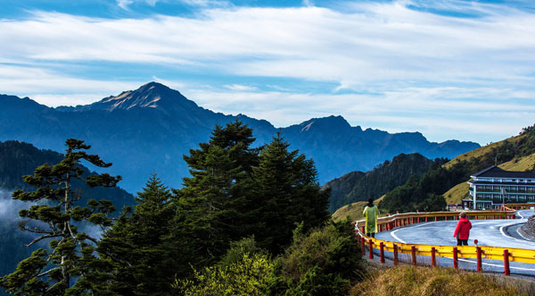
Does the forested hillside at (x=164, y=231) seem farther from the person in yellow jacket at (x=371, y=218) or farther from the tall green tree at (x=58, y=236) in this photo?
the person in yellow jacket at (x=371, y=218)

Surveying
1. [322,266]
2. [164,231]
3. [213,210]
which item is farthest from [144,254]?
[322,266]

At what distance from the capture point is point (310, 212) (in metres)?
44.1

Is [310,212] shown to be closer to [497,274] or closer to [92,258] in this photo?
[92,258]

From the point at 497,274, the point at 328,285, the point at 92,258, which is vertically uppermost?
the point at 497,274

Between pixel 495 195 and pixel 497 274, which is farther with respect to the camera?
pixel 495 195

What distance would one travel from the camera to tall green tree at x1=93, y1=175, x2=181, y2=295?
106 ft

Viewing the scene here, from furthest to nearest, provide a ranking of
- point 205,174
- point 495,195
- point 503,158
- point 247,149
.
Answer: point 503,158, point 495,195, point 247,149, point 205,174

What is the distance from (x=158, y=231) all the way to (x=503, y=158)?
195m

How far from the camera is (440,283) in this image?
1388 cm

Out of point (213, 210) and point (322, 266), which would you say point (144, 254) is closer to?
point (213, 210)

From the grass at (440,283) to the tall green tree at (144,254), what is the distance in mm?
19562

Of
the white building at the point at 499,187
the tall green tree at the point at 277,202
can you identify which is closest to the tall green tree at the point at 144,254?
the tall green tree at the point at 277,202

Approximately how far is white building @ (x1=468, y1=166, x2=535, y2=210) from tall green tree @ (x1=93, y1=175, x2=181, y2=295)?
364 feet

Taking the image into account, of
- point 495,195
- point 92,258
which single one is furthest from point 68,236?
point 495,195
